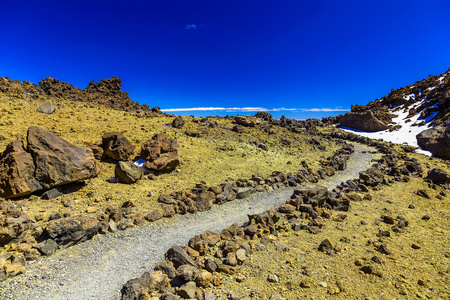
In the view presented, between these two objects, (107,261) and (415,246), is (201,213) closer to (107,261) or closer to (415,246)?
(107,261)

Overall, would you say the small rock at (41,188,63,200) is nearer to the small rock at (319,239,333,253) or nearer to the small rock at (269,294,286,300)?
the small rock at (269,294,286,300)

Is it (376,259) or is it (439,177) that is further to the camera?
(439,177)

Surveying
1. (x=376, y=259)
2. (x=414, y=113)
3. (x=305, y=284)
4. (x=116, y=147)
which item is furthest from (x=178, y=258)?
(x=414, y=113)

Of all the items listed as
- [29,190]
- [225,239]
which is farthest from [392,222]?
[29,190]

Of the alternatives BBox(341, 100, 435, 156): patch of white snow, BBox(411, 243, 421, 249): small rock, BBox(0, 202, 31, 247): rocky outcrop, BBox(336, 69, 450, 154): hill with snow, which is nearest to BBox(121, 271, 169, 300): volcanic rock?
BBox(0, 202, 31, 247): rocky outcrop

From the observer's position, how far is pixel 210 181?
49.1ft

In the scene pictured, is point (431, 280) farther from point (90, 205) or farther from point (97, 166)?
point (97, 166)

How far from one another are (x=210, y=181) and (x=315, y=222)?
730cm

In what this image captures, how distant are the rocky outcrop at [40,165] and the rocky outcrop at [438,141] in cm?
3714

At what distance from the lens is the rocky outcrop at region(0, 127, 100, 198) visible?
9.30m

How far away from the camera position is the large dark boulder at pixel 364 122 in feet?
150

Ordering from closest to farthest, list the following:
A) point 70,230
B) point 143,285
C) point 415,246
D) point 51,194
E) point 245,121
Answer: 1. point 143,285
2. point 70,230
3. point 415,246
4. point 51,194
5. point 245,121

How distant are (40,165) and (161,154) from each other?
6650mm

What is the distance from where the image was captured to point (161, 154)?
15156 mm
